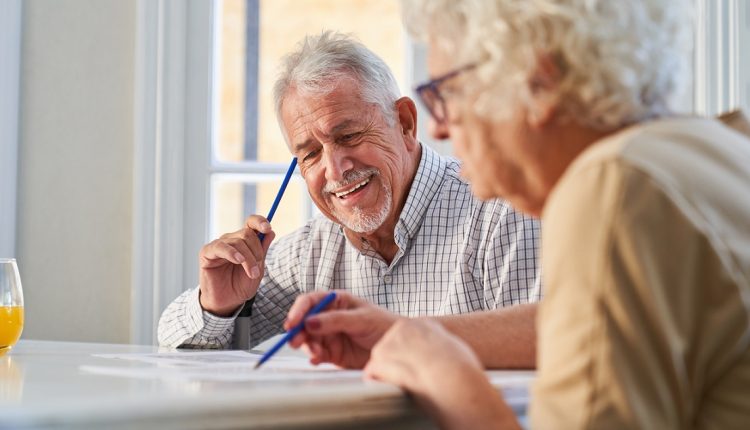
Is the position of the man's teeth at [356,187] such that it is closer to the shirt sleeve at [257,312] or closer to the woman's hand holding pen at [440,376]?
the shirt sleeve at [257,312]

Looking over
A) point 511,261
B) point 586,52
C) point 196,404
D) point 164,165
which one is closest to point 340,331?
point 196,404

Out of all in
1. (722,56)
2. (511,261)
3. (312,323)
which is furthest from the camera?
(722,56)

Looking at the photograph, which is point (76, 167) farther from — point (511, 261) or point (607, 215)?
point (607, 215)

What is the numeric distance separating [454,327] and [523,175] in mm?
427

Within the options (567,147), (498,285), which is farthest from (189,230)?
(567,147)

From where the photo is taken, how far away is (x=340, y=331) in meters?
1.22

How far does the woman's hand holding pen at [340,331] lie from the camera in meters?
1.21

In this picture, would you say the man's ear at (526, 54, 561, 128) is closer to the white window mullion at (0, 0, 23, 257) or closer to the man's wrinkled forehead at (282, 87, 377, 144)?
the man's wrinkled forehead at (282, 87, 377, 144)

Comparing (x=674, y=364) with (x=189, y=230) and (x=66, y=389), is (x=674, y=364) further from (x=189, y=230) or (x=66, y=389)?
(x=189, y=230)

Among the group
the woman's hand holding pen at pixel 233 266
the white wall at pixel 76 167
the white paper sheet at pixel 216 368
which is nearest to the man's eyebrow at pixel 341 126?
the woman's hand holding pen at pixel 233 266

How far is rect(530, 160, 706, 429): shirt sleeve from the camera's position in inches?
28.4

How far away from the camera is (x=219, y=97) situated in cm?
258

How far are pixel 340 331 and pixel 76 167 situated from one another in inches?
57.6

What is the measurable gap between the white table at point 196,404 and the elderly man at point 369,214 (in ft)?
2.82
